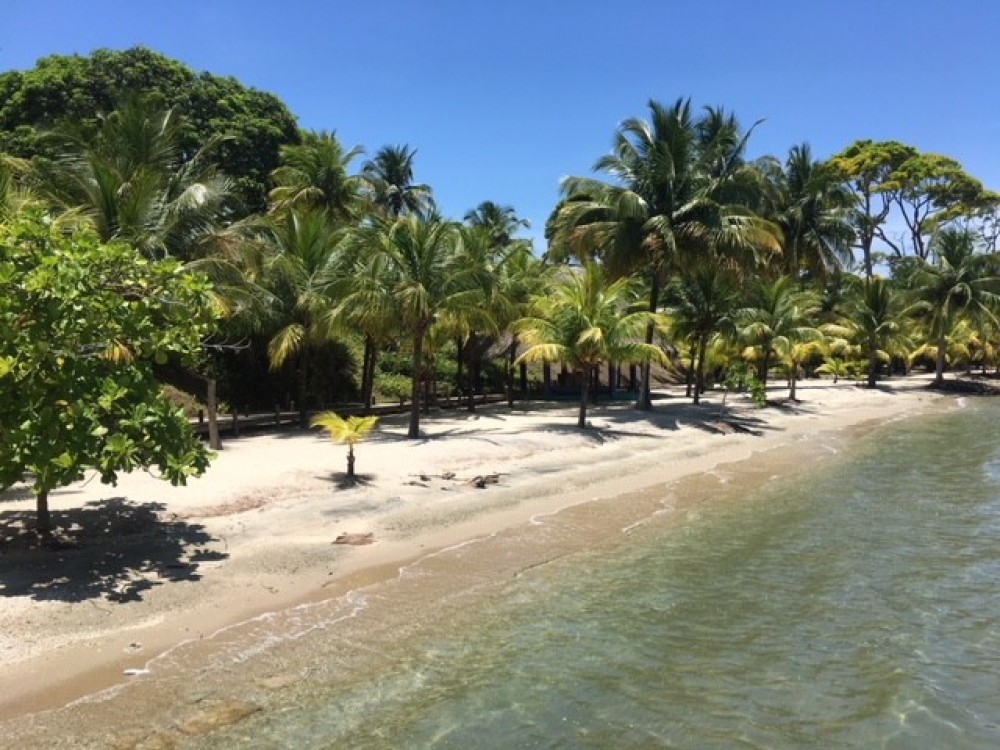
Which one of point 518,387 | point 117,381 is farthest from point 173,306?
point 518,387

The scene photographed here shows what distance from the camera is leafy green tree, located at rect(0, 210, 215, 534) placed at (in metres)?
7.51

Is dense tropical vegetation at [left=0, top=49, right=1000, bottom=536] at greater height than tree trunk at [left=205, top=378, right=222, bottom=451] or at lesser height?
greater

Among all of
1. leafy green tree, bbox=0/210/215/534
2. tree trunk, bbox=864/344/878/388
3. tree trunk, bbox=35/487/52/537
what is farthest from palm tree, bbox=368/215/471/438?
tree trunk, bbox=864/344/878/388

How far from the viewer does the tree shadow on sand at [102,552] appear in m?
7.90

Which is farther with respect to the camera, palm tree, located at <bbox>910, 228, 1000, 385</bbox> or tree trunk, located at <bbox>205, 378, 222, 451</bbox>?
palm tree, located at <bbox>910, 228, 1000, 385</bbox>

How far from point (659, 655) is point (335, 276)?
14.0 meters

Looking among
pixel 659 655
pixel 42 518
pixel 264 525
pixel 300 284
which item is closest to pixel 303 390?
pixel 300 284

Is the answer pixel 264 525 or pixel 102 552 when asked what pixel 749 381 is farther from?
pixel 102 552

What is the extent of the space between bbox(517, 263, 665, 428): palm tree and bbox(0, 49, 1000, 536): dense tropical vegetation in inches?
2.4

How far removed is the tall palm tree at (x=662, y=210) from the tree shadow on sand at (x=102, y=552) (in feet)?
56.2

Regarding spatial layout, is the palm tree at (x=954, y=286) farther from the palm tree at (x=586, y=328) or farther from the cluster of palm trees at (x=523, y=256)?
the palm tree at (x=586, y=328)

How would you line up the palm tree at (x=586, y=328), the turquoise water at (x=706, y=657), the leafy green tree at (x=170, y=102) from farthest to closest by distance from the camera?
the leafy green tree at (x=170, y=102) < the palm tree at (x=586, y=328) < the turquoise water at (x=706, y=657)

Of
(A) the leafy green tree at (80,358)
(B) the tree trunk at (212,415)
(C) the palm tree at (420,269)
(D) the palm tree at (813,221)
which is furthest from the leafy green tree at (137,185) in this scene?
(D) the palm tree at (813,221)

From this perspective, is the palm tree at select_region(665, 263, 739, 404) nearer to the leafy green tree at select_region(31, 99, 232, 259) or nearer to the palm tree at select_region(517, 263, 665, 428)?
the palm tree at select_region(517, 263, 665, 428)
